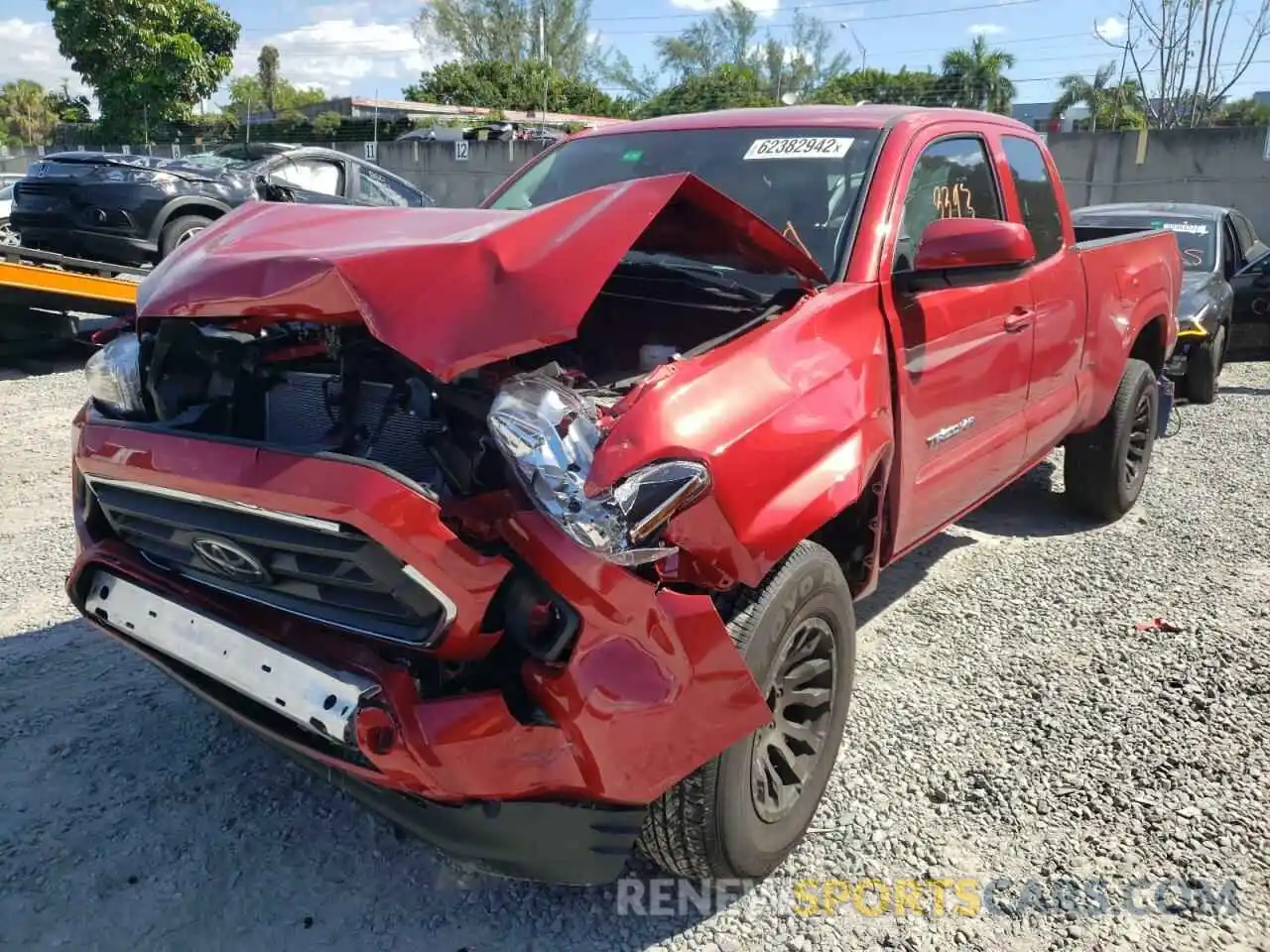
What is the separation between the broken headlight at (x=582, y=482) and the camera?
6.41 feet

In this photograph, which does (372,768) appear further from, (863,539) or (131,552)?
(863,539)

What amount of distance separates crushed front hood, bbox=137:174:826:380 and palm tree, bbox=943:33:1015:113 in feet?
143

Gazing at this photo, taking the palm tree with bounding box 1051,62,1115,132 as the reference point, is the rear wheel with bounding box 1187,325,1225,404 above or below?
below

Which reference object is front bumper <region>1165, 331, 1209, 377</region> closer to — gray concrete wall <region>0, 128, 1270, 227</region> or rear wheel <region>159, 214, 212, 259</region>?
rear wheel <region>159, 214, 212, 259</region>

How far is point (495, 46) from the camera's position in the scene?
182 ft

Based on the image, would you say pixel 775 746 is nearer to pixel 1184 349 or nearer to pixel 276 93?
pixel 1184 349

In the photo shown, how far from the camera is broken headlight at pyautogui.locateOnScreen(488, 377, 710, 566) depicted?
196 centimetres

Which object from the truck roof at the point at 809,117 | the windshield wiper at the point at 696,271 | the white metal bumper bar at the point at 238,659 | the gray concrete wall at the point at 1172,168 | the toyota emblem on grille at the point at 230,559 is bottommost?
the white metal bumper bar at the point at 238,659

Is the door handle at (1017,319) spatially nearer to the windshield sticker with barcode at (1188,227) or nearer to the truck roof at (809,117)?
the truck roof at (809,117)

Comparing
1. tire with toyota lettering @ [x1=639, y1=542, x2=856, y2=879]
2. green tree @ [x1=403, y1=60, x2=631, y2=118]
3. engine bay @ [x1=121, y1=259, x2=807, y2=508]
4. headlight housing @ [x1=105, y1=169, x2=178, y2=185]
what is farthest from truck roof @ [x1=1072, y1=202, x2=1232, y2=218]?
green tree @ [x1=403, y1=60, x2=631, y2=118]

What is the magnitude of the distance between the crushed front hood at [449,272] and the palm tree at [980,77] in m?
43.5

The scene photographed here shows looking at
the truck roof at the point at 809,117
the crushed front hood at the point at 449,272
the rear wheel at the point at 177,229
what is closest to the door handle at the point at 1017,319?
the truck roof at the point at 809,117

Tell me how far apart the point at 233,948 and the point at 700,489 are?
4.96 ft

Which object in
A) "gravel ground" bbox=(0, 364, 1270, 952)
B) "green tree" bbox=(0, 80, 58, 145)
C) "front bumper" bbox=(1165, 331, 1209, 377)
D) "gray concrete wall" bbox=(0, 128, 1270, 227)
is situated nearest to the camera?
"gravel ground" bbox=(0, 364, 1270, 952)
